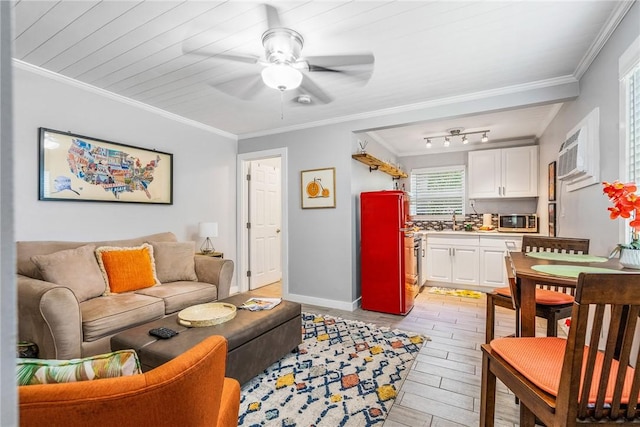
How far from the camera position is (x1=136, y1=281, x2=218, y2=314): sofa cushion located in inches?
103

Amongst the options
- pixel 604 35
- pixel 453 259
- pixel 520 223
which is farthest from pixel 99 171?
pixel 520 223

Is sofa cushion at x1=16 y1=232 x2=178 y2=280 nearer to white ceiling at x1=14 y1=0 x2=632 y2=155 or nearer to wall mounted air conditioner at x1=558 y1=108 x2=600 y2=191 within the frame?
white ceiling at x1=14 y1=0 x2=632 y2=155

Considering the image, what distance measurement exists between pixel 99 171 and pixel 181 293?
152 centimetres

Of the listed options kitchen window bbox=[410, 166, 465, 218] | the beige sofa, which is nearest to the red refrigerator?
the beige sofa

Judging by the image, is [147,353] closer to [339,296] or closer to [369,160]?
[339,296]

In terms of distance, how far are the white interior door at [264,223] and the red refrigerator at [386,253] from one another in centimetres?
193

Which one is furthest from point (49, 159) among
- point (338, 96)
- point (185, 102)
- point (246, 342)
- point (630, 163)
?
point (630, 163)

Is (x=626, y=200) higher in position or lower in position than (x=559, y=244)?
higher

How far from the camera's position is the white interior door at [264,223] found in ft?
15.4

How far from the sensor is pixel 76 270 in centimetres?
235

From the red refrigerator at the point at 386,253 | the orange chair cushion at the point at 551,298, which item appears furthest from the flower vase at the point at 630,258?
the red refrigerator at the point at 386,253

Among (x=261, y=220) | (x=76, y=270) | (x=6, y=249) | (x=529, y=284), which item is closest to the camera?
(x=6, y=249)

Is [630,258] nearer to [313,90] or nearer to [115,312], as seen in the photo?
[313,90]

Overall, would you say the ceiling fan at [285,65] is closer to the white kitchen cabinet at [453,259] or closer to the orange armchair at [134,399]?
the orange armchair at [134,399]
